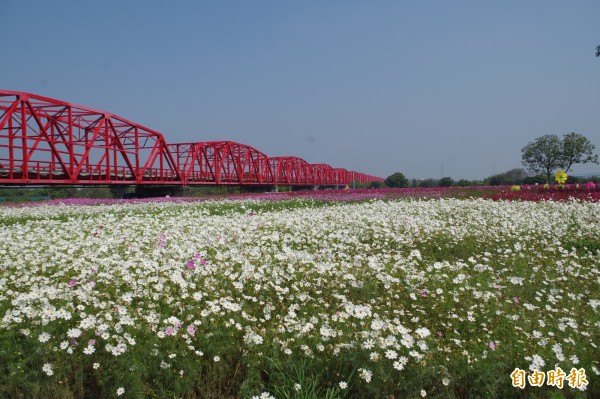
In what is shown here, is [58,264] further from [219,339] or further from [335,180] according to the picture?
[335,180]

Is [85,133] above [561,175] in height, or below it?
above

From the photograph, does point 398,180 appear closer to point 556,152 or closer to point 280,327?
point 556,152

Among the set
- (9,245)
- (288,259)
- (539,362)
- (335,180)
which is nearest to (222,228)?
(288,259)

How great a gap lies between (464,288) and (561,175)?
70.0 feet

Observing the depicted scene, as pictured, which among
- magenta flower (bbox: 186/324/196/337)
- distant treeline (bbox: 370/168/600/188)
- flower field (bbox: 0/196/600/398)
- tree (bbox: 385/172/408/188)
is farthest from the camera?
tree (bbox: 385/172/408/188)

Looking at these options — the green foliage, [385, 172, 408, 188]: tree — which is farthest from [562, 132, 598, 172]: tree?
[385, 172, 408, 188]: tree

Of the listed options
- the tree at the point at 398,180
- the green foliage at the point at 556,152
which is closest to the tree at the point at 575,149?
the green foliage at the point at 556,152

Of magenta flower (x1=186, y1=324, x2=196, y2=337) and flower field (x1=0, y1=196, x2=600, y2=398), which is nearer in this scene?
flower field (x1=0, y1=196, x2=600, y2=398)

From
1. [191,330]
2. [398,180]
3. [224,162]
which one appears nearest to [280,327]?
Result: [191,330]

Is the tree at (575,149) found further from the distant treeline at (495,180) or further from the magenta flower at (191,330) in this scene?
the magenta flower at (191,330)

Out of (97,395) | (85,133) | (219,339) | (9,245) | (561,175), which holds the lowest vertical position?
(97,395)

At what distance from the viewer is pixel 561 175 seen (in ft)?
72.5

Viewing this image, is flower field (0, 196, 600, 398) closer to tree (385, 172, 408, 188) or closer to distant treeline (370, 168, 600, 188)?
distant treeline (370, 168, 600, 188)

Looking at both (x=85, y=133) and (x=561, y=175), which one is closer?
(x=561, y=175)
